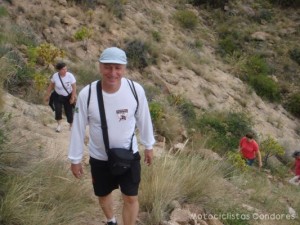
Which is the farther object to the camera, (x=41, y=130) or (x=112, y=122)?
(x=41, y=130)

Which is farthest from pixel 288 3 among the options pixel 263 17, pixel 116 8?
pixel 116 8

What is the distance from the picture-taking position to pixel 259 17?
21.1 m

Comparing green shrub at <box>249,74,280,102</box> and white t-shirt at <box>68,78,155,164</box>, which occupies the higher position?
white t-shirt at <box>68,78,155,164</box>

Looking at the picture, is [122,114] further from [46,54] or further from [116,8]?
[116,8]

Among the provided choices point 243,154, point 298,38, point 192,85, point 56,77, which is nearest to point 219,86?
point 192,85

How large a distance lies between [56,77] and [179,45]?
997 cm

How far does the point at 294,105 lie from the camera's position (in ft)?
54.1

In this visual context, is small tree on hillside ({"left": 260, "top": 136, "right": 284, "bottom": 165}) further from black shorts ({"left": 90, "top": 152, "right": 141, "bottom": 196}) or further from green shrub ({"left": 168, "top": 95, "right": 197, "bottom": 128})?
black shorts ({"left": 90, "top": 152, "right": 141, "bottom": 196})

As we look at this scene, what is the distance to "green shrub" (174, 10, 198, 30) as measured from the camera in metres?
18.4

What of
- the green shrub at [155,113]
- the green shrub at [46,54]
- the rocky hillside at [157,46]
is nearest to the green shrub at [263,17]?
the rocky hillside at [157,46]

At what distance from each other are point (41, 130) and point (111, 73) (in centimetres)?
400

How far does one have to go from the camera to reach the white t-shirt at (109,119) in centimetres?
329

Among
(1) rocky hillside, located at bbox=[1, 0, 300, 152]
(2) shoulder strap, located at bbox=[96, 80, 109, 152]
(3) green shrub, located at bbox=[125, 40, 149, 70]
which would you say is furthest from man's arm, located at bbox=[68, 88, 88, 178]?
(3) green shrub, located at bbox=[125, 40, 149, 70]

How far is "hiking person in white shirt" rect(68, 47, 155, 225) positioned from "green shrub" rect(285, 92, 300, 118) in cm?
1397
